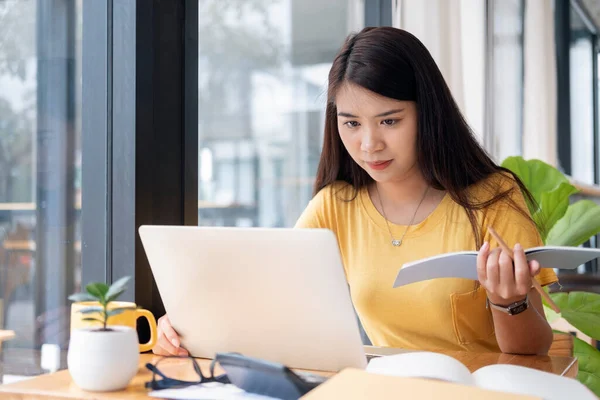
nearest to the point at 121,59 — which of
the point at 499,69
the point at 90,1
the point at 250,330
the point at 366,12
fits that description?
the point at 90,1

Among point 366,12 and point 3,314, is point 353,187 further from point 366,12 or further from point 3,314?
point 366,12

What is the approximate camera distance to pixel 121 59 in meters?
1.29

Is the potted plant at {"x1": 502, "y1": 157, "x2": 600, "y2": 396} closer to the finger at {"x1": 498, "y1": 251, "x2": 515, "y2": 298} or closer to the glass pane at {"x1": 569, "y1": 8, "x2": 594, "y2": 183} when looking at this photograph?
the finger at {"x1": 498, "y1": 251, "x2": 515, "y2": 298}

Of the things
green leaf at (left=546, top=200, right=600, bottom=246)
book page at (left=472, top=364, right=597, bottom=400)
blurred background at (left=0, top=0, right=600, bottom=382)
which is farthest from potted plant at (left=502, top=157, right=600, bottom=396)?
book page at (left=472, top=364, right=597, bottom=400)

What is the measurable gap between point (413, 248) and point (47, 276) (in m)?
0.75

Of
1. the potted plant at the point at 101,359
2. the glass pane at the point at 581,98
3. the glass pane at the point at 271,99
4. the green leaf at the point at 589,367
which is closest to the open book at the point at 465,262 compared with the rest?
the potted plant at the point at 101,359

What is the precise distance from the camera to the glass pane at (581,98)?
5156mm

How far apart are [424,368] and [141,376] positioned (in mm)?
386

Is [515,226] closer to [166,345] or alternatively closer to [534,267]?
[534,267]

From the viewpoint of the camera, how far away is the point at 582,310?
1.90 metres

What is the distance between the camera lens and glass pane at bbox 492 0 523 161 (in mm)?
4020

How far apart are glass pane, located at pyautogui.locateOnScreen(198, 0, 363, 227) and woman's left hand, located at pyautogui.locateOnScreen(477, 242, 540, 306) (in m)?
1.69

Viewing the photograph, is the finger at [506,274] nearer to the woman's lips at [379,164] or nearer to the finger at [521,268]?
the finger at [521,268]

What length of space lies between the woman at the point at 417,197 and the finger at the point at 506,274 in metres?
0.30
